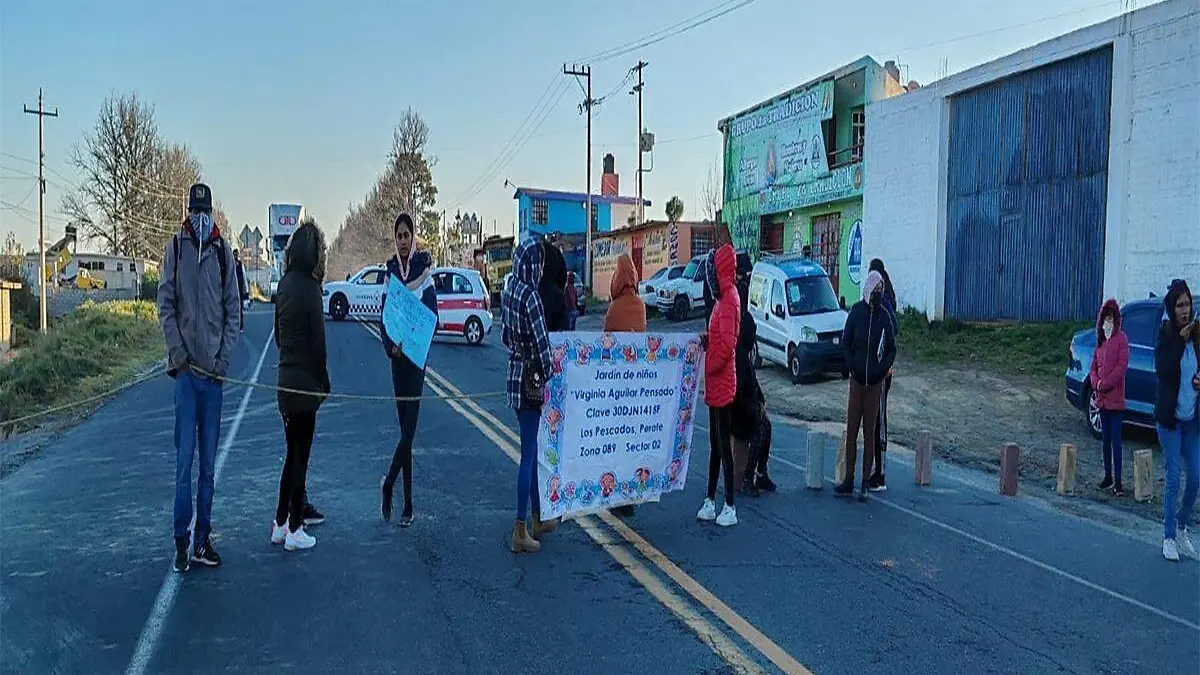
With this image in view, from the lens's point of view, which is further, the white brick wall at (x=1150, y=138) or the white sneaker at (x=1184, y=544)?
the white brick wall at (x=1150, y=138)

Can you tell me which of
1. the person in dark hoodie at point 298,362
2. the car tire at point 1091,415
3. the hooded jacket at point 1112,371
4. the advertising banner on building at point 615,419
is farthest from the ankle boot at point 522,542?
the car tire at point 1091,415

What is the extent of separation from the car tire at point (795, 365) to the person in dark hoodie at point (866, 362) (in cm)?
854

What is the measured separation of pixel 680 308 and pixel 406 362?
24.4 metres

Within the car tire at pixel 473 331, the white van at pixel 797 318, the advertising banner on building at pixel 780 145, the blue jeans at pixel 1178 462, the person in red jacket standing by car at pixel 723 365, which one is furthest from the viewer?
the advertising banner on building at pixel 780 145

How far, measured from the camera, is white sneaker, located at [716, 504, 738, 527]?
6848mm

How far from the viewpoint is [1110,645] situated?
190 inches

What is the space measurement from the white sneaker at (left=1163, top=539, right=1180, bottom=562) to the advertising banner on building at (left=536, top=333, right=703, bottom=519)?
11.5ft

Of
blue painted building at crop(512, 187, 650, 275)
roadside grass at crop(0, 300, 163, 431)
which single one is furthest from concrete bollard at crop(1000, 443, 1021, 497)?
blue painted building at crop(512, 187, 650, 275)

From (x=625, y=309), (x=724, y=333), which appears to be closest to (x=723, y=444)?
(x=724, y=333)

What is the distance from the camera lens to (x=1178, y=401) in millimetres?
6559

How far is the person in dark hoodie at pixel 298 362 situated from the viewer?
5.97m

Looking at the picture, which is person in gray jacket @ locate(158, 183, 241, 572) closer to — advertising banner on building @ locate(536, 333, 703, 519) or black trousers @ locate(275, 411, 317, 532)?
black trousers @ locate(275, 411, 317, 532)

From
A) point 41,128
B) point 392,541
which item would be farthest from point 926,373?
point 41,128

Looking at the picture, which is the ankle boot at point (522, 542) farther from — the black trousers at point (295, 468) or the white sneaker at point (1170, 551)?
the white sneaker at point (1170, 551)
